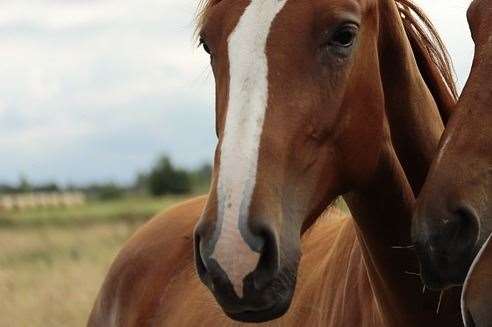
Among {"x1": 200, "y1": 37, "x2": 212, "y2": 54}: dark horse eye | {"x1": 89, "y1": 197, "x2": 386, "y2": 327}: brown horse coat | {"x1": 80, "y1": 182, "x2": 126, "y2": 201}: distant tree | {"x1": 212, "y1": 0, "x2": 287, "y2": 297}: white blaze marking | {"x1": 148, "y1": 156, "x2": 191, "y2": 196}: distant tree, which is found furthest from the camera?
{"x1": 80, "y1": 182, "x2": 126, "y2": 201}: distant tree

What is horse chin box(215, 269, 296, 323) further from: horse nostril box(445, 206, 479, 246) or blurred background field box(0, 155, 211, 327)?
blurred background field box(0, 155, 211, 327)

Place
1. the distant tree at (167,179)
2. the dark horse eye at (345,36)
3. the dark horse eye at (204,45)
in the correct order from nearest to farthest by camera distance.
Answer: the dark horse eye at (345,36) → the dark horse eye at (204,45) → the distant tree at (167,179)

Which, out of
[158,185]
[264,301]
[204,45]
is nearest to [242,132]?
[264,301]

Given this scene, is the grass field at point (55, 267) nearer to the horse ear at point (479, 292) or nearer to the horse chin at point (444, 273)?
the horse chin at point (444, 273)

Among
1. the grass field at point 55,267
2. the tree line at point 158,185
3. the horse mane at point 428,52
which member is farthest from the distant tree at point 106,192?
the horse mane at point 428,52

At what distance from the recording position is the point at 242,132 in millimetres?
3322

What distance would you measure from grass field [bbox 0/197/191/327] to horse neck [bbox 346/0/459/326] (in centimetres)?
598

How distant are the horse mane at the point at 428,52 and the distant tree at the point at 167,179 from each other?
1390 inches

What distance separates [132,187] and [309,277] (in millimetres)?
44741

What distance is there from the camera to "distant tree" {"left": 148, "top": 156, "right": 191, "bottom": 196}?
4009 centimetres

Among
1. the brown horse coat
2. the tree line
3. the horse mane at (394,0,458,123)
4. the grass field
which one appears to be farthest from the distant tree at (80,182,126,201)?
the horse mane at (394,0,458,123)

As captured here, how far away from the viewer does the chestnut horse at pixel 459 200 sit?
10.8ft

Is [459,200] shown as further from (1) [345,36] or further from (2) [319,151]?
(1) [345,36]

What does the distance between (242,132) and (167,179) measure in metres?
37.6
